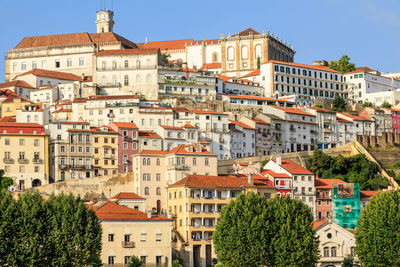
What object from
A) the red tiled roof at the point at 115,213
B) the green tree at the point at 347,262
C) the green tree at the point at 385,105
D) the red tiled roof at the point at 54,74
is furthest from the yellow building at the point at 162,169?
the green tree at the point at 385,105

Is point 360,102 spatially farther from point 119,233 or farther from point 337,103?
point 119,233

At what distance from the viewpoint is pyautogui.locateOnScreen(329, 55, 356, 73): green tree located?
6427 inches

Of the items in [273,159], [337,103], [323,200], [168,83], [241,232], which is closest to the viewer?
[241,232]

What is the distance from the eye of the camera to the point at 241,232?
246ft

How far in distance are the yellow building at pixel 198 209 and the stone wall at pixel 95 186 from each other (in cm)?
681

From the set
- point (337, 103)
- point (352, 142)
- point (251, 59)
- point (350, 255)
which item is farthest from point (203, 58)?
point (350, 255)

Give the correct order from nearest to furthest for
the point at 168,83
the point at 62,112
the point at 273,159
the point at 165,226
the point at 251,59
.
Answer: the point at 165,226 → the point at 273,159 → the point at 62,112 → the point at 168,83 → the point at 251,59

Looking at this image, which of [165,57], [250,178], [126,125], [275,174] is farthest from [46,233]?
[165,57]

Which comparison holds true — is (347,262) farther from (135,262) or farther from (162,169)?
(162,169)

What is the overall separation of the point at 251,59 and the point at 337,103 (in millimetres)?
20097

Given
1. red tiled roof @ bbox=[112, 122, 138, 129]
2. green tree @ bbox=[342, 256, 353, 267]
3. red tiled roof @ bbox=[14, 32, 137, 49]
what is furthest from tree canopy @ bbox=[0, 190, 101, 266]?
red tiled roof @ bbox=[14, 32, 137, 49]

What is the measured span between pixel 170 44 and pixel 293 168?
7341 centimetres

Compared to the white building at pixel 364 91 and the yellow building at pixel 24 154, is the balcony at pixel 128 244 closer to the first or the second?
the yellow building at pixel 24 154

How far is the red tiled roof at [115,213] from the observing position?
79.5 m
